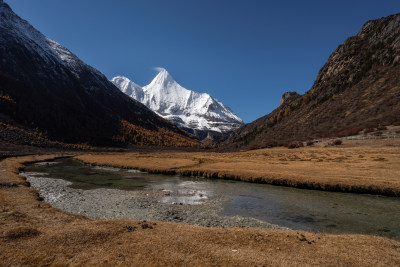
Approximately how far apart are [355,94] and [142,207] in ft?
466

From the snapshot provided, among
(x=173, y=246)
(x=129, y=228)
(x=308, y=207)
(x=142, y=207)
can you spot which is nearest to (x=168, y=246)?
(x=173, y=246)

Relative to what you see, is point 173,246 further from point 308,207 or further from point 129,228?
point 308,207

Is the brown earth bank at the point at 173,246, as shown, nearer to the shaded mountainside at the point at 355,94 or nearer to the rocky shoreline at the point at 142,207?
the rocky shoreline at the point at 142,207

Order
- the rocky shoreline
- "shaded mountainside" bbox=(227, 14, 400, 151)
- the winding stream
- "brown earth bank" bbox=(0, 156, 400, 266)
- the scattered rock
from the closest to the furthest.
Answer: "brown earth bank" bbox=(0, 156, 400, 266), the scattered rock, the winding stream, the rocky shoreline, "shaded mountainside" bbox=(227, 14, 400, 151)

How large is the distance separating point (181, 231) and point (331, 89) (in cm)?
17345

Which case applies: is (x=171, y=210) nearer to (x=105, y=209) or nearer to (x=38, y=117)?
(x=105, y=209)

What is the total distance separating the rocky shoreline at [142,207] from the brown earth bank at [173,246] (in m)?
4.47

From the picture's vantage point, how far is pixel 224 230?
49.9 feet

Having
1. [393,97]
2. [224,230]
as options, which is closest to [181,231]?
[224,230]

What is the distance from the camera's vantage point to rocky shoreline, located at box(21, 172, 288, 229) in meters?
19.9

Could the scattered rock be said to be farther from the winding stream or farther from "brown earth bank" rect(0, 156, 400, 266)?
the winding stream

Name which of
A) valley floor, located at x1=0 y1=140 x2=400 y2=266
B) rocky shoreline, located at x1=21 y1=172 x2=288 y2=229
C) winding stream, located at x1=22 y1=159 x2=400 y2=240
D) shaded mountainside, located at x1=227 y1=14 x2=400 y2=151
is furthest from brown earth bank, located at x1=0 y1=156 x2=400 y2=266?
shaded mountainside, located at x1=227 y1=14 x2=400 y2=151

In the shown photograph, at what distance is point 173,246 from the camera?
39.7ft

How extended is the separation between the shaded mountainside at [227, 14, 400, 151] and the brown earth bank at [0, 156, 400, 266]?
102m
